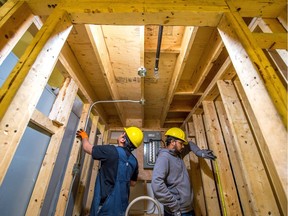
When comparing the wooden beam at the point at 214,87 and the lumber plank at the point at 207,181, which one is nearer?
the wooden beam at the point at 214,87

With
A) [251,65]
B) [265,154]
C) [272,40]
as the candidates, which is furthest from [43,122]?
[265,154]

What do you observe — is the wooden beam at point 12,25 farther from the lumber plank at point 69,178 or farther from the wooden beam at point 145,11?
the lumber plank at point 69,178

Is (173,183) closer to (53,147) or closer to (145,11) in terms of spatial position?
(53,147)

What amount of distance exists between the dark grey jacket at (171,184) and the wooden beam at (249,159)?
2.42 feet

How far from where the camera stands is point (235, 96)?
1.60 metres

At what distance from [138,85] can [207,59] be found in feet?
2.97

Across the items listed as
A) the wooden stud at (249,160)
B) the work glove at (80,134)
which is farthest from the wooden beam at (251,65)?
the work glove at (80,134)

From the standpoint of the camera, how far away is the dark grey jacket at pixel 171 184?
1.67 m

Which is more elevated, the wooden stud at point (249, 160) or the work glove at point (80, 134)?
the work glove at point (80, 134)

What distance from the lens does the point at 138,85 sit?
7.17 ft

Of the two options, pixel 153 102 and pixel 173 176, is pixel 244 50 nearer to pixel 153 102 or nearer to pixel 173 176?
pixel 173 176

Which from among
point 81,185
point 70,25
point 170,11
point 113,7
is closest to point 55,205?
point 81,185

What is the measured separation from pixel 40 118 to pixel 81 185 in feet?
4.01

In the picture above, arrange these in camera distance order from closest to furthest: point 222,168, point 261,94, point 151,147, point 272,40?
point 261,94, point 272,40, point 222,168, point 151,147
